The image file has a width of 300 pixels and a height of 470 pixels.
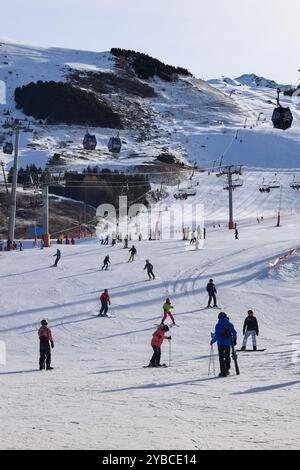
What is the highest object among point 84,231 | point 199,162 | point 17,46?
point 17,46

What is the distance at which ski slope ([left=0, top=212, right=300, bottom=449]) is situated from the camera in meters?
9.22

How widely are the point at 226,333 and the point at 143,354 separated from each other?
18.8 ft

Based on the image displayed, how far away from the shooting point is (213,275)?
31.6m

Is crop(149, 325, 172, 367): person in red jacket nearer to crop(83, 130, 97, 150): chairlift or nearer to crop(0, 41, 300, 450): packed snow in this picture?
crop(0, 41, 300, 450): packed snow

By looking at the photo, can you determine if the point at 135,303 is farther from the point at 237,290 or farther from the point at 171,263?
the point at 171,263

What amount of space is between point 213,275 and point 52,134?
3596 inches

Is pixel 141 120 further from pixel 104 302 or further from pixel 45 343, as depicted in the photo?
pixel 45 343

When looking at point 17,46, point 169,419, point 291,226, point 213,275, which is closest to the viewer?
point 169,419

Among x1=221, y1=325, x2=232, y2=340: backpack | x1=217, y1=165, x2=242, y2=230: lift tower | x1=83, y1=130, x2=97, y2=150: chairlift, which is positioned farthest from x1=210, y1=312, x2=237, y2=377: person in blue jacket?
x1=83, y1=130, x2=97, y2=150: chairlift

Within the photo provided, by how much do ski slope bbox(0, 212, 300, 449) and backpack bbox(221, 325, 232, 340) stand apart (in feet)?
2.85

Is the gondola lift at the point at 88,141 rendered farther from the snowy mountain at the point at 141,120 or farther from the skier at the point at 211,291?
the snowy mountain at the point at 141,120


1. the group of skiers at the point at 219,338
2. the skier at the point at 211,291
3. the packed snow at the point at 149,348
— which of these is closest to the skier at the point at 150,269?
the packed snow at the point at 149,348

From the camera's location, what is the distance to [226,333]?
523 inches
